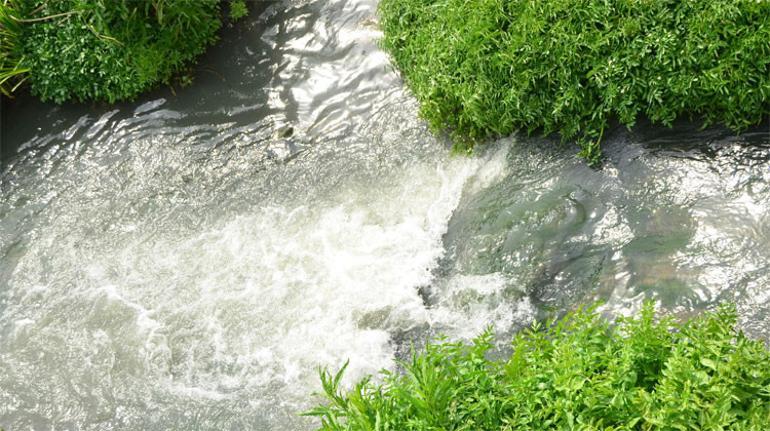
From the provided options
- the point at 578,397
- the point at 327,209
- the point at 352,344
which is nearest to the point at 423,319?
the point at 352,344

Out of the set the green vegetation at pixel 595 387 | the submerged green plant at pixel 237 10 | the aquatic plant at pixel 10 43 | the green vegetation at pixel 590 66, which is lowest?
the green vegetation at pixel 595 387

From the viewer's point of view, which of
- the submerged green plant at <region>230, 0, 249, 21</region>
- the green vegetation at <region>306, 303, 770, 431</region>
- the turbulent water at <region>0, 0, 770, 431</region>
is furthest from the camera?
the submerged green plant at <region>230, 0, 249, 21</region>

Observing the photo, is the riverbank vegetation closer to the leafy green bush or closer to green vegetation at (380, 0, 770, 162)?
the leafy green bush

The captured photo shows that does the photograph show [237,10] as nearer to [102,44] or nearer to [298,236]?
[102,44]

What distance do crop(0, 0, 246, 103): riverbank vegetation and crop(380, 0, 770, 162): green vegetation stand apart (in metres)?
2.82

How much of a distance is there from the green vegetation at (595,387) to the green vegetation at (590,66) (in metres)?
2.01

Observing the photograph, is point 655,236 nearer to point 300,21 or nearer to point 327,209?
point 327,209

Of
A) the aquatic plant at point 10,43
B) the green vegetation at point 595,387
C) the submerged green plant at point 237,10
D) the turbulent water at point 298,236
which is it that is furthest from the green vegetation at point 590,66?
the aquatic plant at point 10,43

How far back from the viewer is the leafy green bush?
7.08m

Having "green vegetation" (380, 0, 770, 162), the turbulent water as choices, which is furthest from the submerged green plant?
"green vegetation" (380, 0, 770, 162)

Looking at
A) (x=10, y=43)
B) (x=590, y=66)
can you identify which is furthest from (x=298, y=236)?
(x=10, y=43)

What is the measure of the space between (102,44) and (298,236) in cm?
306

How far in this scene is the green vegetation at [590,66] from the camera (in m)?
5.10

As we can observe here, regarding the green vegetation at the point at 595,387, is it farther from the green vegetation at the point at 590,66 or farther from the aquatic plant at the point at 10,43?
the aquatic plant at the point at 10,43
